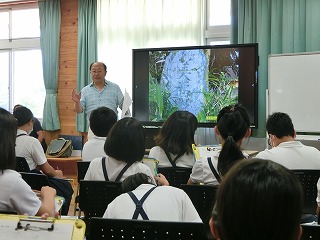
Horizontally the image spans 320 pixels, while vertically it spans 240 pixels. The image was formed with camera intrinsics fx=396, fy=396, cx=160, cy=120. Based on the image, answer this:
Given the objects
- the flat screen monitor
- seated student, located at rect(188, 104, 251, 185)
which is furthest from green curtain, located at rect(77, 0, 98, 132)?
seated student, located at rect(188, 104, 251, 185)

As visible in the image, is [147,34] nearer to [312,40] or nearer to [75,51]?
[75,51]

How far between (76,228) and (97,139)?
1814mm

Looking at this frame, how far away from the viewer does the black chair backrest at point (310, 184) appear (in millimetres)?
2438

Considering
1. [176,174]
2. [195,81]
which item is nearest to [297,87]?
[195,81]

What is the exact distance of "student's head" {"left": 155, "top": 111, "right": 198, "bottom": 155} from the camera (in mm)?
2938

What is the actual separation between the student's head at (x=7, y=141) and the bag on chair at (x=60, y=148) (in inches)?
166

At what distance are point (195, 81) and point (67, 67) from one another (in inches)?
93.2

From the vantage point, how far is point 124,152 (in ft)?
7.47

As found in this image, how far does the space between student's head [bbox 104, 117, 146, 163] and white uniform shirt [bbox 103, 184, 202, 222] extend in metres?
0.63

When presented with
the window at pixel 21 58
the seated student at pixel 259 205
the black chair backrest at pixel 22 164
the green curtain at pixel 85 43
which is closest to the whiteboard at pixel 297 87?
the green curtain at pixel 85 43

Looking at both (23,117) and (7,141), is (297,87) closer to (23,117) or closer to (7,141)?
(23,117)

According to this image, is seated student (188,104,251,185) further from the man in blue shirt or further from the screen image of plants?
the man in blue shirt

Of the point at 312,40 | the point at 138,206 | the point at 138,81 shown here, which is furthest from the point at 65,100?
the point at 138,206

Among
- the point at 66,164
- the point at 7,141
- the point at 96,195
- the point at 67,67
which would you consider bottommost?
the point at 66,164
